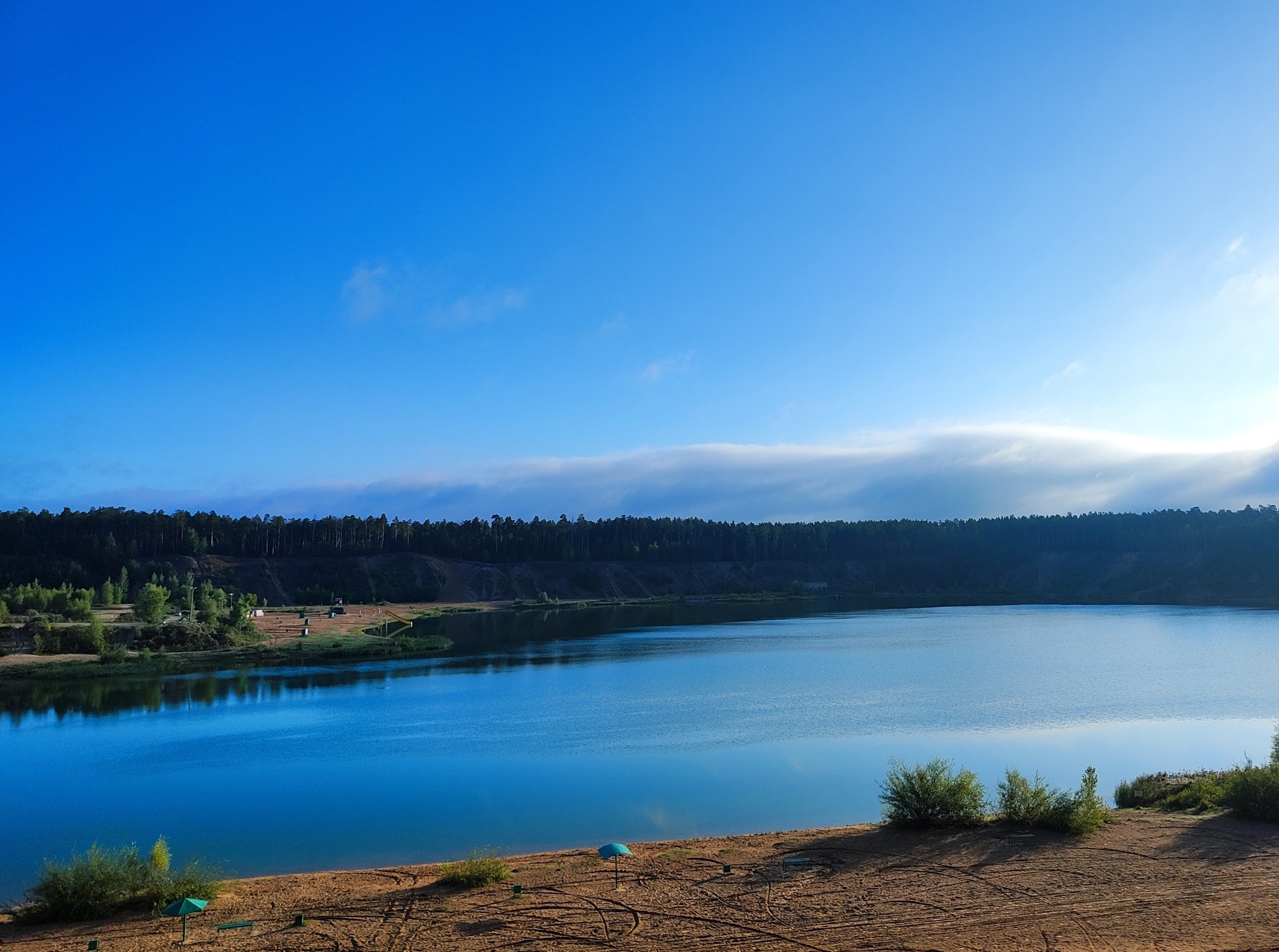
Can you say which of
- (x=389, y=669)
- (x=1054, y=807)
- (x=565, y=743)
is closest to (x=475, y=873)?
(x=1054, y=807)

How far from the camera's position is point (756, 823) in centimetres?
1845

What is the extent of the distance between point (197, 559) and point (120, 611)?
4922cm

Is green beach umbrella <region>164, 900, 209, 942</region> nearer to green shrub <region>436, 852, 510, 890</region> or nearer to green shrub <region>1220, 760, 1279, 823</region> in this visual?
green shrub <region>436, 852, 510, 890</region>

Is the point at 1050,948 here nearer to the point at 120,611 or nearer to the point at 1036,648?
the point at 1036,648

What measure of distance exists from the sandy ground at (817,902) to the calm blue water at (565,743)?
3925 mm

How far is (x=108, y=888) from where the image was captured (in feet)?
40.7

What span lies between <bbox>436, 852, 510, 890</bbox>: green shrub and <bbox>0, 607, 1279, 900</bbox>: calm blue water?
12.4 feet

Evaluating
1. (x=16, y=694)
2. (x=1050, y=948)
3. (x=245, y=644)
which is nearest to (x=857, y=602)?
(x=245, y=644)

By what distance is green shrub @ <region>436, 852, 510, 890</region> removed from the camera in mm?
13102

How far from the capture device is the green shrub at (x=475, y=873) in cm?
1310


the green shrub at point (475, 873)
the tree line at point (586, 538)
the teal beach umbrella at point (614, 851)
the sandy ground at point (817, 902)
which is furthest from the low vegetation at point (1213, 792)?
the tree line at point (586, 538)

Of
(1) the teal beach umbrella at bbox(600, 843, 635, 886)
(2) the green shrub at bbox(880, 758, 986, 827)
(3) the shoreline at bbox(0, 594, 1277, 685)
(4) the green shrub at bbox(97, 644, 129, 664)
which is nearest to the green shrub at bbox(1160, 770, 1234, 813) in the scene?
(2) the green shrub at bbox(880, 758, 986, 827)

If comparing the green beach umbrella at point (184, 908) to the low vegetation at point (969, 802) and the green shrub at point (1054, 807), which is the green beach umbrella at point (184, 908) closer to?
the low vegetation at point (969, 802)

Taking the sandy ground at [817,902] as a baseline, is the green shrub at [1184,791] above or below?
below
